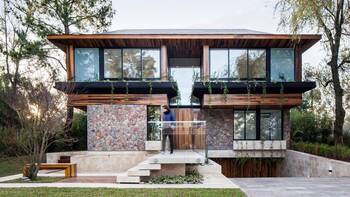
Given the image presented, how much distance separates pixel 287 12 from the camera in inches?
451

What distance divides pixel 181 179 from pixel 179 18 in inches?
776

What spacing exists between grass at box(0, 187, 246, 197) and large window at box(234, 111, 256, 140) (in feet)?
31.6

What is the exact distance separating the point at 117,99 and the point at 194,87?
3782 mm

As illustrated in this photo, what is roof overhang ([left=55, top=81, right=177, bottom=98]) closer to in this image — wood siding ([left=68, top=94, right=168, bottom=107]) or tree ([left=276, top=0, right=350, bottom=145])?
wood siding ([left=68, top=94, right=168, bottom=107])

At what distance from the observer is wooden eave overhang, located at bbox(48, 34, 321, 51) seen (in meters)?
15.1

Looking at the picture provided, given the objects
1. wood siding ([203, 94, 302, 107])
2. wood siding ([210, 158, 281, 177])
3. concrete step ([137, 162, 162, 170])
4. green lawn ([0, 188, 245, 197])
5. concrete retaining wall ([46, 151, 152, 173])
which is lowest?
wood siding ([210, 158, 281, 177])

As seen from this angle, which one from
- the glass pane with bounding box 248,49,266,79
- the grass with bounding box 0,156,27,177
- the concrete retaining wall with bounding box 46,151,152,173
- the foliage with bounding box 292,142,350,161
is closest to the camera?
the foliage with bounding box 292,142,350,161

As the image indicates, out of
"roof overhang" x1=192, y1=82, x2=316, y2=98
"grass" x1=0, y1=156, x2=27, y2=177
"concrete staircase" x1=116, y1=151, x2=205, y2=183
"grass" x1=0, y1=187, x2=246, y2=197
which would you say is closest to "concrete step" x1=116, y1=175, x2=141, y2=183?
"concrete staircase" x1=116, y1=151, x2=205, y2=183

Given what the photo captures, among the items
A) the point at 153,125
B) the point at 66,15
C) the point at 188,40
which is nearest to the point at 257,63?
the point at 188,40

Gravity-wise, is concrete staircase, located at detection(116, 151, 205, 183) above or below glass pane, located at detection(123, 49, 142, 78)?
below

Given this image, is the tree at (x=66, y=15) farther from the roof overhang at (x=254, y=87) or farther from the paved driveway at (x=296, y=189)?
the paved driveway at (x=296, y=189)

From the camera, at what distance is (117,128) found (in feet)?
48.4

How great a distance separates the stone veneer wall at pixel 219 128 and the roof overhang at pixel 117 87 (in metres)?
2.81

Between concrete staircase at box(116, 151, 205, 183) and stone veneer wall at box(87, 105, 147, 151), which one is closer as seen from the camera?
concrete staircase at box(116, 151, 205, 183)
